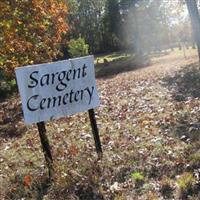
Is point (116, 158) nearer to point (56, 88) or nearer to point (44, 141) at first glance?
point (44, 141)

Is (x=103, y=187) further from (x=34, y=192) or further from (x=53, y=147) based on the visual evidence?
(x=53, y=147)

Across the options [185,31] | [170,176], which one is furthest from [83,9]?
[170,176]

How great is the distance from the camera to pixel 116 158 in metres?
6.52

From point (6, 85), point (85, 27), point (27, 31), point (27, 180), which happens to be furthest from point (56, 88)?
point (85, 27)

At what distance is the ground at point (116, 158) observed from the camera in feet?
17.7

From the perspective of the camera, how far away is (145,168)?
5938 millimetres

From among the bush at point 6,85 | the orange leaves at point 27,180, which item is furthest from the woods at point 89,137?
the bush at point 6,85

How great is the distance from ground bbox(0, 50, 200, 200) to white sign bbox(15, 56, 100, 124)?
78 centimetres

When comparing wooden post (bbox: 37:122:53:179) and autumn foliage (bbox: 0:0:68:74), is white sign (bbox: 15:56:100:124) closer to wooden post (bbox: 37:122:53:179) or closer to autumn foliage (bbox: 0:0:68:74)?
wooden post (bbox: 37:122:53:179)

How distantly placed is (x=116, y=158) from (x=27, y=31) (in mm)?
10980

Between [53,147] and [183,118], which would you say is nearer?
[53,147]

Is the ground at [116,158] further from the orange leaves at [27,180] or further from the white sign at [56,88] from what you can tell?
the white sign at [56,88]

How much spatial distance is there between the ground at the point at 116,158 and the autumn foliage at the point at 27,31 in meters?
3.62

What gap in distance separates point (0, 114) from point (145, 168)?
1177 cm
